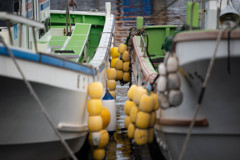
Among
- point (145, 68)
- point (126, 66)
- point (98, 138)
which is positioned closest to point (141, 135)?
point (98, 138)

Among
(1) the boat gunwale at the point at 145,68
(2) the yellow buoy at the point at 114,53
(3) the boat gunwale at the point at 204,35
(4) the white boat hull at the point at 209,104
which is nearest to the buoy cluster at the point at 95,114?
(1) the boat gunwale at the point at 145,68

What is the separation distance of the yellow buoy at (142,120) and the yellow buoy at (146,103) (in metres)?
0.07

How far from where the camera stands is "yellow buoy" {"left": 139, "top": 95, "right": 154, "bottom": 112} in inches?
255

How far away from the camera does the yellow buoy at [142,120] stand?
653cm

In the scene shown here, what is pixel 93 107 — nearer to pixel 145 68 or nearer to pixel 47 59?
pixel 47 59

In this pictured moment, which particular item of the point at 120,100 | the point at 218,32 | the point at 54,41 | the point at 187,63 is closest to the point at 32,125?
the point at 187,63

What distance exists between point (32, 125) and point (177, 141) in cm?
180

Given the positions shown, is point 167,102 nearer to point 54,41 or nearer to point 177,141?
point 177,141

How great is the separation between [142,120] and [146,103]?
0.24 m

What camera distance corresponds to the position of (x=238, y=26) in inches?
223

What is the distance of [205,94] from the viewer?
5793 mm

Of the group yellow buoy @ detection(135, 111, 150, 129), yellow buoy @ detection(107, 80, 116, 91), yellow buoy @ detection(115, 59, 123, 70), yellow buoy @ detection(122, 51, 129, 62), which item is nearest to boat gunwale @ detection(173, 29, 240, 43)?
yellow buoy @ detection(135, 111, 150, 129)

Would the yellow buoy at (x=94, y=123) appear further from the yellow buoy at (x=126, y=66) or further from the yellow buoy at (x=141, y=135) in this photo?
the yellow buoy at (x=126, y=66)

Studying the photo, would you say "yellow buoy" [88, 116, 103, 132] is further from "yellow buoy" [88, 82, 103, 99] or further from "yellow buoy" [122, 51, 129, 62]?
"yellow buoy" [122, 51, 129, 62]
